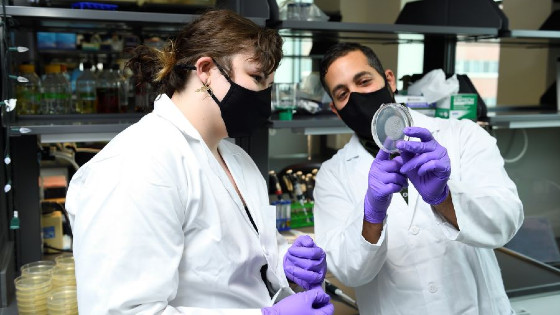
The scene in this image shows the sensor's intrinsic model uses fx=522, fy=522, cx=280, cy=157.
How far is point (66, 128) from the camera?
1.72 meters

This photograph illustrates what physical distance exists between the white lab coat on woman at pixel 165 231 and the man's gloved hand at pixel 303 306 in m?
0.04

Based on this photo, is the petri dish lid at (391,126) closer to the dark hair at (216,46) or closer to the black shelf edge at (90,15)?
the dark hair at (216,46)

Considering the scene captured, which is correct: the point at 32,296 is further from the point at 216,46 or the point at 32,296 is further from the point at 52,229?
the point at 216,46

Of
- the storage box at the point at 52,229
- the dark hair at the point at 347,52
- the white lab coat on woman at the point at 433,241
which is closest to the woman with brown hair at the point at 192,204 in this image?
the white lab coat on woman at the point at 433,241

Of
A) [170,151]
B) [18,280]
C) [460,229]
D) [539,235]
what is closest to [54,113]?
[18,280]

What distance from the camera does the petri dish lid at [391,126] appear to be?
135 centimetres

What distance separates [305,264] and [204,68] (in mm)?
559

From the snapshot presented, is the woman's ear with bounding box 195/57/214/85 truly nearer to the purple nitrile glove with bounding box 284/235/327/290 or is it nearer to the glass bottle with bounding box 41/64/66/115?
the purple nitrile glove with bounding box 284/235/327/290

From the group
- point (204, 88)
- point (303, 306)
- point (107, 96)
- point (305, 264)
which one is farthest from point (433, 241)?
point (107, 96)

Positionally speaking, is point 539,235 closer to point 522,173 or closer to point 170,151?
point 522,173

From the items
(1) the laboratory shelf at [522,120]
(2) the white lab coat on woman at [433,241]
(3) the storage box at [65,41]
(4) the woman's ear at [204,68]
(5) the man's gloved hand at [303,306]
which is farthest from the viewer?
(3) the storage box at [65,41]

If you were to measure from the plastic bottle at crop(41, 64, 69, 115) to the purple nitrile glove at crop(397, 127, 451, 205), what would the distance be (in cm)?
140

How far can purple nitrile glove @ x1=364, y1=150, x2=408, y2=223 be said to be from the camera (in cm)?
134

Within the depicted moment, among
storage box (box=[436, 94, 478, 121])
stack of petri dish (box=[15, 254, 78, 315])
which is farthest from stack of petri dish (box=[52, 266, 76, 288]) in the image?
storage box (box=[436, 94, 478, 121])
